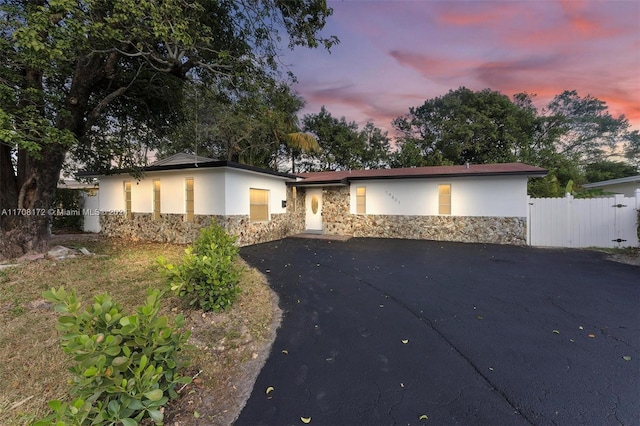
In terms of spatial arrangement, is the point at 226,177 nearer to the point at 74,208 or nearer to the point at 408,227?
the point at 408,227

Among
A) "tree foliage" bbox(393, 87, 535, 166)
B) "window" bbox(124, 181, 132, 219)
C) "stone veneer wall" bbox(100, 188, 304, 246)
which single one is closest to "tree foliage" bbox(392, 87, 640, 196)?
"tree foliage" bbox(393, 87, 535, 166)

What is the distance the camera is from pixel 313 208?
13.5 m

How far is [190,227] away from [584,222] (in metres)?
13.1

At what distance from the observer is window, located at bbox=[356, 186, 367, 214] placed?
12.4m

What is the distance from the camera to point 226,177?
919 cm

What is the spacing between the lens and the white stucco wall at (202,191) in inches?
368

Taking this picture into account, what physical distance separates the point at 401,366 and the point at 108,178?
13617mm

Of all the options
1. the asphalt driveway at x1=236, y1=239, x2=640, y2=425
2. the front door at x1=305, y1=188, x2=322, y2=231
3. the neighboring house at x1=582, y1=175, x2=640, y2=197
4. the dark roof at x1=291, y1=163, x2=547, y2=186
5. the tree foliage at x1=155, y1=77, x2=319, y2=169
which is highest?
the tree foliage at x1=155, y1=77, x2=319, y2=169

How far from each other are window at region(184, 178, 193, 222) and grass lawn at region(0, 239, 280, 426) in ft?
13.7

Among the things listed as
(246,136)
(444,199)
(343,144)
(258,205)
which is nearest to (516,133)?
(343,144)

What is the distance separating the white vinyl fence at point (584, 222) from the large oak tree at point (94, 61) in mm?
9086

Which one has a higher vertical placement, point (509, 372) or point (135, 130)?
point (135, 130)

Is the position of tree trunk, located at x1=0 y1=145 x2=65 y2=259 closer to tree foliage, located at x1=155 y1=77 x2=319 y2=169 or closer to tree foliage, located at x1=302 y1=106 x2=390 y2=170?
tree foliage, located at x1=155 y1=77 x2=319 y2=169

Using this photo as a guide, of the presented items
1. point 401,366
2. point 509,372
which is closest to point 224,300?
point 401,366
